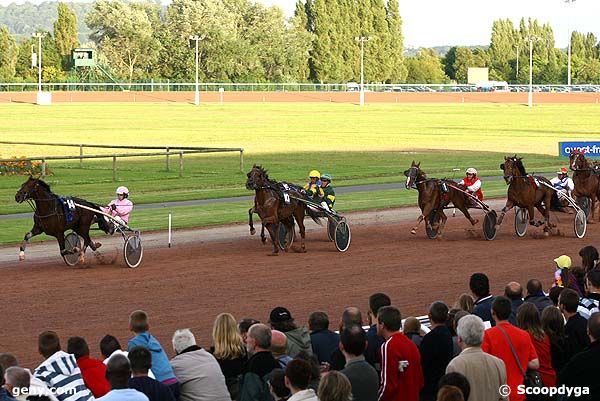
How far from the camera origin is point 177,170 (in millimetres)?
40312

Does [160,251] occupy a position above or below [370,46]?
below

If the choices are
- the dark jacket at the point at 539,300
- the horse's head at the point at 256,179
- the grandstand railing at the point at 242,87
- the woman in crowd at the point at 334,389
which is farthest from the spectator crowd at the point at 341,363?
the grandstand railing at the point at 242,87

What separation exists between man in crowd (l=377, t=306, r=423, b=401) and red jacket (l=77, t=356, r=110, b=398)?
2.10 metres

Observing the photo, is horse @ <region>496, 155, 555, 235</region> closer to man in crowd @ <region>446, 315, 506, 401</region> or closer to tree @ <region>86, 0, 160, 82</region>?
man in crowd @ <region>446, 315, 506, 401</region>

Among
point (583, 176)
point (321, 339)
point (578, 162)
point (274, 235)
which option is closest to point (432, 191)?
point (274, 235)

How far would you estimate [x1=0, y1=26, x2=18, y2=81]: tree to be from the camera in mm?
131625

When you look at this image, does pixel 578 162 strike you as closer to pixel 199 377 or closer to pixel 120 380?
pixel 199 377

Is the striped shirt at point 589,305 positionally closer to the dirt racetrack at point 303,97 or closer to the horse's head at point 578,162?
the horse's head at point 578,162

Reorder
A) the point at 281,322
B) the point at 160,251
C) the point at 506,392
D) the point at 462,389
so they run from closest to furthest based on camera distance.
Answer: the point at 462,389 → the point at 506,392 → the point at 281,322 → the point at 160,251

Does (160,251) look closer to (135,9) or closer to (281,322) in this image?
(281,322)

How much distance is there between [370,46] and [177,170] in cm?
10237

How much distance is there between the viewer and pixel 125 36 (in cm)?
14225

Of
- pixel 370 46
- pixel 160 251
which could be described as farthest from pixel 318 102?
pixel 160 251

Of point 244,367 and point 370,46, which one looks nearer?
point 244,367
